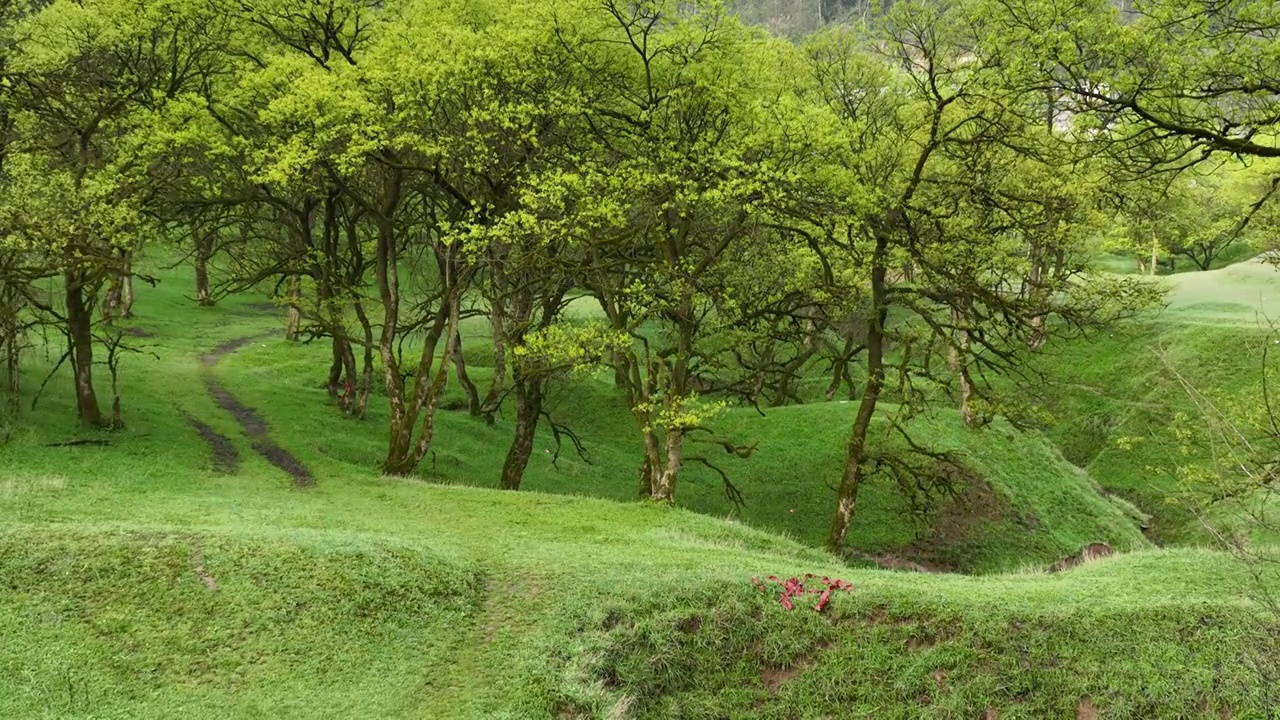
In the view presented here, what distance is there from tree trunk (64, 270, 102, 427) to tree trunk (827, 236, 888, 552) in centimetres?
2407

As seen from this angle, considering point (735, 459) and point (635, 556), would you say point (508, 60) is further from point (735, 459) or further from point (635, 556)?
point (735, 459)

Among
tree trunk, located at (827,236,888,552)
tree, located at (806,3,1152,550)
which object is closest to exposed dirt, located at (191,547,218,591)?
tree, located at (806,3,1152,550)

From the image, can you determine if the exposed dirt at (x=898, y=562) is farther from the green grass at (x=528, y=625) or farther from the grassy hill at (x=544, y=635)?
the grassy hill at (x=544, y=635)

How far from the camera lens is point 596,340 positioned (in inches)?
901

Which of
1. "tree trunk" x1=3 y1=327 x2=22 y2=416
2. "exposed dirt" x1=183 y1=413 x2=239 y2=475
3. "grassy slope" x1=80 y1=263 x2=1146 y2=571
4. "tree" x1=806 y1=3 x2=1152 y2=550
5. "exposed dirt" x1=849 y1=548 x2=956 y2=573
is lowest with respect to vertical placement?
"exposed dirt" x1=849 y1=548 x2=956 y2=573

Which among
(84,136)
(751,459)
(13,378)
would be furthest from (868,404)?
(13,378)

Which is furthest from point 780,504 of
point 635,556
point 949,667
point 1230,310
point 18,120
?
point 1230,310

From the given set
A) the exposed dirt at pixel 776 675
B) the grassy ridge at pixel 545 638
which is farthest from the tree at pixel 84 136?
the exposed dirt at pixel 776 675

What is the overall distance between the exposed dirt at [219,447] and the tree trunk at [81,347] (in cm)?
309

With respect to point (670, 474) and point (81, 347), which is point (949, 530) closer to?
point (670, 474)

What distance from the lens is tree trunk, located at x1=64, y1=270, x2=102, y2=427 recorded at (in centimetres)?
2562

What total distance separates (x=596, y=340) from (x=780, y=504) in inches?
571

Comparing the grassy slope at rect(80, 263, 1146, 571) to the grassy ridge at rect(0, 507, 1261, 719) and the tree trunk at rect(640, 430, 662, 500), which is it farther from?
the grassy ridge at rect(0, 507, 1261, 719)

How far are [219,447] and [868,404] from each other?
21.3 metres
